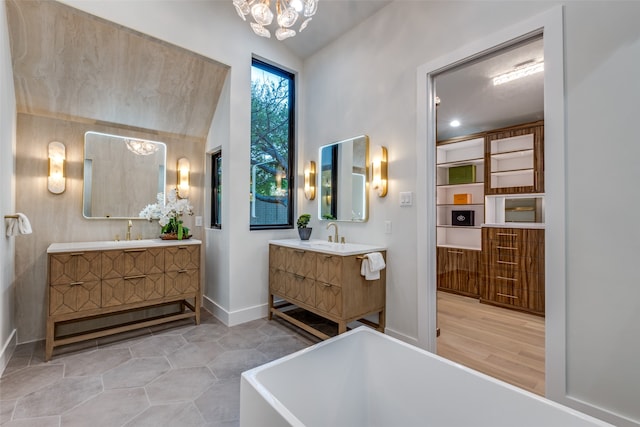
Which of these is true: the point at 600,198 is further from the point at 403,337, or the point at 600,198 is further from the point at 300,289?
the point at 300,289

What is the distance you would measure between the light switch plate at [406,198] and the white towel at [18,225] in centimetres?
313

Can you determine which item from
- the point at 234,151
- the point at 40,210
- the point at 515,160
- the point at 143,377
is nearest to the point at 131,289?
the point at 143,377

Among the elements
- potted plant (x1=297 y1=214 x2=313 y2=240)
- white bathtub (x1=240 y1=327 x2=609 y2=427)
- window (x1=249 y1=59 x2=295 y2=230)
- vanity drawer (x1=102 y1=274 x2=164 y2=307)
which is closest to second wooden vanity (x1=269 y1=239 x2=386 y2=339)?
potted plant (x1=297 y1=214 x2=313 y2=240)

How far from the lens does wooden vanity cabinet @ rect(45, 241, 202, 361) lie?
242 cm

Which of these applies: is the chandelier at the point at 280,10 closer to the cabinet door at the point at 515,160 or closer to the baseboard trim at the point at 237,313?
the baseboard trim at the point at 237,313

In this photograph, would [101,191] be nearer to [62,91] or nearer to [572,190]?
[62,91]

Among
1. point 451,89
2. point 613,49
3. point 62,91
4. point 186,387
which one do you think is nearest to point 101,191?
point 62,91

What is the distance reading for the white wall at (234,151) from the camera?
299cm


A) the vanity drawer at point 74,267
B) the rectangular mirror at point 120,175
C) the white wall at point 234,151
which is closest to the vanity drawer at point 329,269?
the white wall at point 234,151

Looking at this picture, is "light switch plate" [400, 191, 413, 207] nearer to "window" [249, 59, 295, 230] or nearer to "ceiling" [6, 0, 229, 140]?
"window" [249, 59, 295, 230]

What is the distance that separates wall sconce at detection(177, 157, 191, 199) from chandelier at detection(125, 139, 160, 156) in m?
0.32

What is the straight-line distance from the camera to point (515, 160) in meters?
3.81

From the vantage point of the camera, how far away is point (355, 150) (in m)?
3.14

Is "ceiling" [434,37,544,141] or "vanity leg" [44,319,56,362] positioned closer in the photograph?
"vanity leg" [44,319,56,362]
